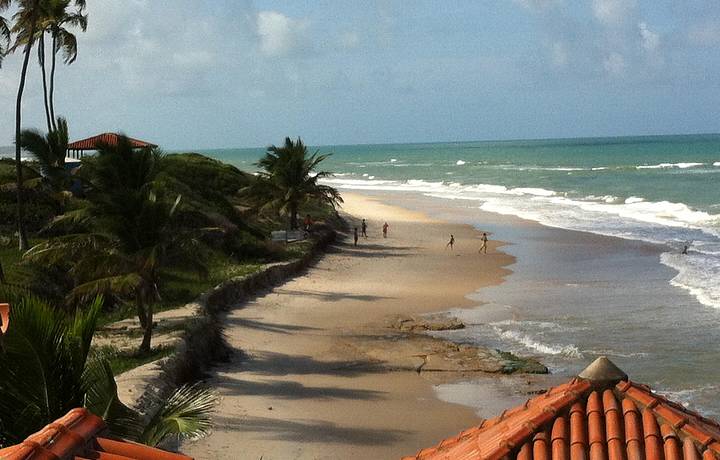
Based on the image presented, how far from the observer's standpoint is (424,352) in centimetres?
1897

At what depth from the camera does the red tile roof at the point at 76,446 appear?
4.52 meters

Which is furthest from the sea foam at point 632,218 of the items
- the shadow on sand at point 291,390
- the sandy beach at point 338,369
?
the shadow on sand at point 291,390

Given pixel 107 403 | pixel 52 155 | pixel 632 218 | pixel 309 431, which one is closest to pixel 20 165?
pixel 52 155

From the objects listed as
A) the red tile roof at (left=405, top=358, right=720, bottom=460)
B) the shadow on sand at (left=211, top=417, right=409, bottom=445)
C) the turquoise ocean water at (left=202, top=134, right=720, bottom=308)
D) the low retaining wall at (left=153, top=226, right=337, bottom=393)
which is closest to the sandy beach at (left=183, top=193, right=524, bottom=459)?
the shadow on sand at (left=211, top=417, right=409, bottom=445)

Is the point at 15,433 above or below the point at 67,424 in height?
below

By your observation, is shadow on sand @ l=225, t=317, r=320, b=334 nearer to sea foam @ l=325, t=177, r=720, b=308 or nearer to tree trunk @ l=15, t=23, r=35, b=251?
tree trunk @ l=15, t=23, r=35, b=251

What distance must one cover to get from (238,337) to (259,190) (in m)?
17.3

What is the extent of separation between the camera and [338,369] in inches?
701

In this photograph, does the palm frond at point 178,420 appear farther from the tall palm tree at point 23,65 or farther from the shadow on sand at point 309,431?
the tall palm tree at point 23,65

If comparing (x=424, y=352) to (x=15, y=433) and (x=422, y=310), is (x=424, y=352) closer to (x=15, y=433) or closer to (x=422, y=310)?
(x=422, y=310)

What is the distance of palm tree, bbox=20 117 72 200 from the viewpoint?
23672 millimetres

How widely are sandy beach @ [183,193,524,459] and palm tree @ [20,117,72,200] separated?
270 inches

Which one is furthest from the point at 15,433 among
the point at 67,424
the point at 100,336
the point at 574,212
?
the point at 574,212

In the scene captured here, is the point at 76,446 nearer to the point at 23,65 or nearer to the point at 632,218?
the point at 23,65
